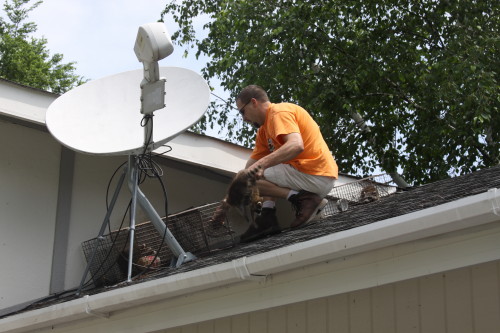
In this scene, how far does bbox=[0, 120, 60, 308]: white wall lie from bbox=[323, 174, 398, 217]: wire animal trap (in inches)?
89.2

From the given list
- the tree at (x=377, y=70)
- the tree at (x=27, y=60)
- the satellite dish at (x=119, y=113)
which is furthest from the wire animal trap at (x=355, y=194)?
the tree at (x=27, y=60)

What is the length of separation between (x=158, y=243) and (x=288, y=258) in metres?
2.97

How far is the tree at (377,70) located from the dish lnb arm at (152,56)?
8.14 m

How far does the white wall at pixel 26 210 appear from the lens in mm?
6926

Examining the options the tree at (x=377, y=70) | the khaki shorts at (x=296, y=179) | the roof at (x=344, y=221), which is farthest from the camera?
the tree at (x=377, y=70)

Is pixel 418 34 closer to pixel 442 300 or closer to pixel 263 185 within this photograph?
pixel 263 185

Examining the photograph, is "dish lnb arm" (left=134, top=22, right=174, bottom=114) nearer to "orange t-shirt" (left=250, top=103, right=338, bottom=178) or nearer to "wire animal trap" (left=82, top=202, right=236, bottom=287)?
"orange t-shirt" (left=250, top=103, right=338, bottom=178)

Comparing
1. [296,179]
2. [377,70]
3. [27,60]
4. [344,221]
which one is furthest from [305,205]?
[27,60]

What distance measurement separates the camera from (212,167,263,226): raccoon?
5.76 m

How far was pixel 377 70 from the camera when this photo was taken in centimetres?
1459

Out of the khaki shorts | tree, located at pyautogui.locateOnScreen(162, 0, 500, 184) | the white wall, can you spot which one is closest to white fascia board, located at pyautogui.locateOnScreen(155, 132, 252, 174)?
the white wall

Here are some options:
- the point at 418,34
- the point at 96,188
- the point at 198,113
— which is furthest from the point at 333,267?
the point at 418,34

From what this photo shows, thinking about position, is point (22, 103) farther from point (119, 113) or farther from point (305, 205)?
point (305, 205)

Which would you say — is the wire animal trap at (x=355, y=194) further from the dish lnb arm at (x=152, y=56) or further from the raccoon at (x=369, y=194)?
the dish lnb arm at (x=152, y=56)
